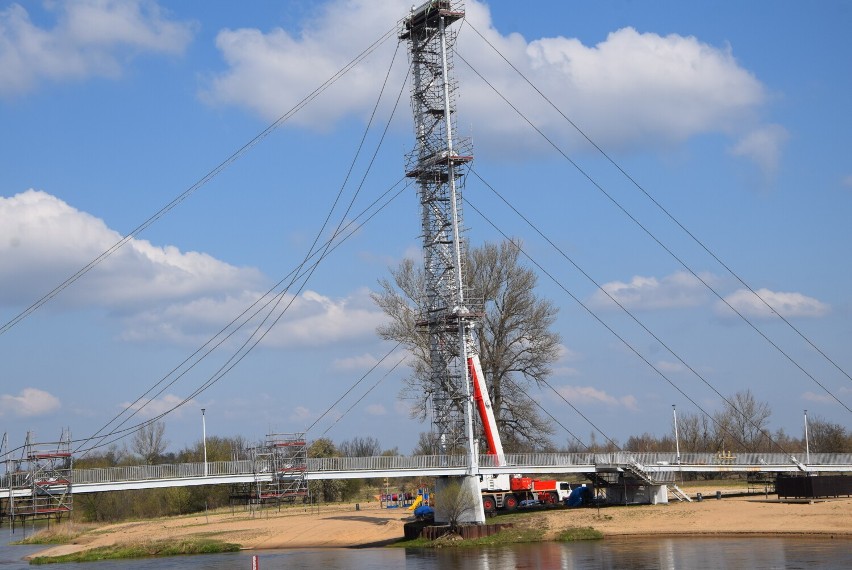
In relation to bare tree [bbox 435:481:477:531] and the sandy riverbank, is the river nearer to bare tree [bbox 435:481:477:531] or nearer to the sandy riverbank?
the sandy riverbank

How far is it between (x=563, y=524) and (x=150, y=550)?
2541cm

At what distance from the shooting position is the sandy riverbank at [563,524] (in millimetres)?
51531

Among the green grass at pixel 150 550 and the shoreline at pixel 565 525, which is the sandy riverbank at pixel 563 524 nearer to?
the shoreline at pixel 565 525

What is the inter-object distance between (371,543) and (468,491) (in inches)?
329

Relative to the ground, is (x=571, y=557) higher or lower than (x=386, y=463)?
lower

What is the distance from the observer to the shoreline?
51.3 metres

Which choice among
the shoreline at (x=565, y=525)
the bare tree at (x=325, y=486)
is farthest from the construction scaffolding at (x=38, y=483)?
the bare tree at (x=325, y=486)

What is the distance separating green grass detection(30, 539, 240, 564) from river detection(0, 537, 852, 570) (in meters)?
2.62

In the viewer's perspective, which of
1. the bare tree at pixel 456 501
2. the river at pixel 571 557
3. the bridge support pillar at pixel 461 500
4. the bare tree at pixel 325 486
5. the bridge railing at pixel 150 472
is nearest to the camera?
the river at pixel 571 557

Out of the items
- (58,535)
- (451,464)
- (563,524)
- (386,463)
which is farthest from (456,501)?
(58,535)

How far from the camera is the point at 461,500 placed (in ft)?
185

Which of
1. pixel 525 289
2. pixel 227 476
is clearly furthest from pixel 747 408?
pixel 227 476

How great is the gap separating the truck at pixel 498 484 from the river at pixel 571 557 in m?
7.36

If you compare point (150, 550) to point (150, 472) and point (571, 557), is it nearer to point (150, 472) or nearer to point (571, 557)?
point (150, 472)
